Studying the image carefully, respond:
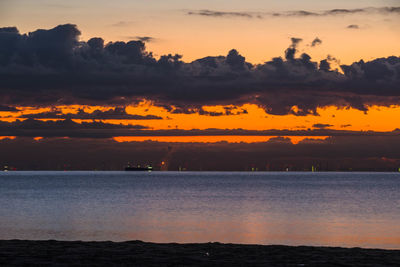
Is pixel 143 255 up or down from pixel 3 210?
up

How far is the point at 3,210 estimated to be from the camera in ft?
288

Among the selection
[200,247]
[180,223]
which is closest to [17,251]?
[200,247]

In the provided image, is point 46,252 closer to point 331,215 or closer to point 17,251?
point 17,251

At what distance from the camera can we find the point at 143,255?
30.4m

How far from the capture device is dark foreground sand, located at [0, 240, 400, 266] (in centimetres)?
2772

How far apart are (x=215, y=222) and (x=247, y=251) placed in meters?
38.5

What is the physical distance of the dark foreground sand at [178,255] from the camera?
2772 centimetres

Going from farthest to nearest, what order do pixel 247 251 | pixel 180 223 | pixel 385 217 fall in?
1. pixel 385 217
2. pixel 180 223
3. pixel 247 251

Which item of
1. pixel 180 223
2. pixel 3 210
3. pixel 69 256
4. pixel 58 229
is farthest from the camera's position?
pixel 3 210

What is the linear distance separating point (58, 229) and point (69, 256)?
109 ft

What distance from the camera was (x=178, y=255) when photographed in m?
30.5

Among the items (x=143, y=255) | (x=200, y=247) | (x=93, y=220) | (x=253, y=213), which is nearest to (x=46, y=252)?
(x=143, y=255)

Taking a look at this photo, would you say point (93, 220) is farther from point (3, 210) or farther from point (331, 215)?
point (331, 215)

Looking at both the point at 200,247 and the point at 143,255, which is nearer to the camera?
the point at 143,255
